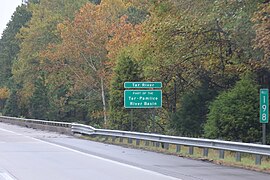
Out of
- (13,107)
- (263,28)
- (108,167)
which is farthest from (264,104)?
(13,107)

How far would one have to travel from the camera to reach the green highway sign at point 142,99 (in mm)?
27188

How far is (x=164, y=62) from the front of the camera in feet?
94.7

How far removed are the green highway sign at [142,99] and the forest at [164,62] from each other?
0.96 meters

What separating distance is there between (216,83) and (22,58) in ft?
127

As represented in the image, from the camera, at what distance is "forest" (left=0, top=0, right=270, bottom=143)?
78.3ft

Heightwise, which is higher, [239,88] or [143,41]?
[143,41]

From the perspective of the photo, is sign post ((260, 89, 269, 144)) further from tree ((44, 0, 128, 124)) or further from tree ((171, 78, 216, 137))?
tree ((44, 0, 128, 124))

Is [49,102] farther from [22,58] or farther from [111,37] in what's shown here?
[111,37]

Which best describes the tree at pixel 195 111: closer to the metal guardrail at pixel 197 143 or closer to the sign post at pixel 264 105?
the metal guardrail at pixel 197 143

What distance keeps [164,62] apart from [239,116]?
5.52 m

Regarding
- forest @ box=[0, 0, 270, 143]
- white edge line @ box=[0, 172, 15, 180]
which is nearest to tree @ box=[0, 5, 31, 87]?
forest @ box=[0, 0, 270, 143]

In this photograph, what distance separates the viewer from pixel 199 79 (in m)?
31.7

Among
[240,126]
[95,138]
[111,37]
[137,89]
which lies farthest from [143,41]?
[111,37]

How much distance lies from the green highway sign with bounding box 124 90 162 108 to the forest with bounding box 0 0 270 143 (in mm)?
964
